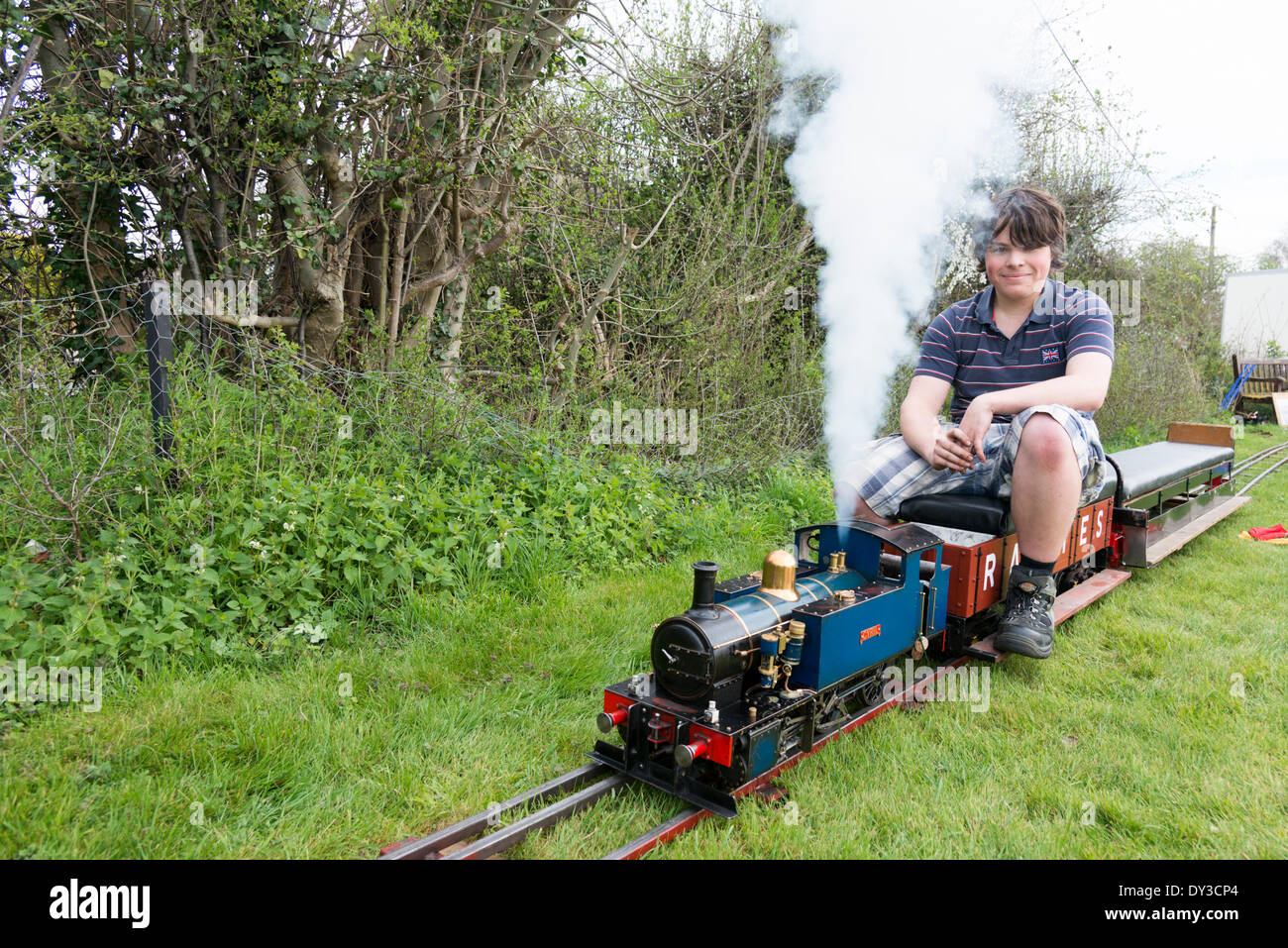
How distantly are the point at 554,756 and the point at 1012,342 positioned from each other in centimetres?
280

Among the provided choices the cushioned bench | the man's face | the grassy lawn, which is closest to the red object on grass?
the cushioned bench

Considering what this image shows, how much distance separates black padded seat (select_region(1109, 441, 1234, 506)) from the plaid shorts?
4.18 feet

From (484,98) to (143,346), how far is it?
104 inches

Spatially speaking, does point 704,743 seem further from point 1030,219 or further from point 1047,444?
point 1030,219

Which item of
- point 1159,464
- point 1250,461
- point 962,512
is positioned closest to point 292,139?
point 962,512

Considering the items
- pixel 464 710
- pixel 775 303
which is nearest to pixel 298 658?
pixel 464 710

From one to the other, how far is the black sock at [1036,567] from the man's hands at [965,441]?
0.50 metres

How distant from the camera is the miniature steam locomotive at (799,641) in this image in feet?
7.95

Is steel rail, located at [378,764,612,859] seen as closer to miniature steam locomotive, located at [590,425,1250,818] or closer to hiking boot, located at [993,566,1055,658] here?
miniature steam locomotive, located at [590,425,1250,818]

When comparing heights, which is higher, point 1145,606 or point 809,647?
point 809,647

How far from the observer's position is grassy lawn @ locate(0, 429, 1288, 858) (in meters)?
2.25

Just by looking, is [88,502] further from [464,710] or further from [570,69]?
[570,69]

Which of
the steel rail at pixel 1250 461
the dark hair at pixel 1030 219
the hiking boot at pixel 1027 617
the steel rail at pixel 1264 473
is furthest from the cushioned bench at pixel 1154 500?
the steel rail at pixel 1250 461
